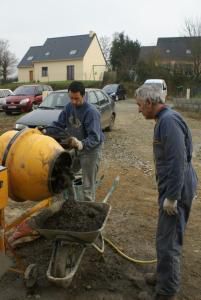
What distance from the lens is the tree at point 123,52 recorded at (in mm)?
51938

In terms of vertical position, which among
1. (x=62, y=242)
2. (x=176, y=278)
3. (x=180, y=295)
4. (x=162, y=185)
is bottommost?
(x=180, y=295)

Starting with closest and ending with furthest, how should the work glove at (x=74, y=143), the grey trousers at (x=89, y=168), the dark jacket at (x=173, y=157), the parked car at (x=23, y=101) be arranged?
the dark jacket at (x=173, y=157) < the work glove at (x=74, y=143) < the grey trousers at (x=89, y=168) < the parked car at (x=23, y=101)

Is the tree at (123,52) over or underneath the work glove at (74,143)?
over

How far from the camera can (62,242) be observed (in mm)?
4039

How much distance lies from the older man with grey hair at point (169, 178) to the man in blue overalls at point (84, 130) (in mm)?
1342

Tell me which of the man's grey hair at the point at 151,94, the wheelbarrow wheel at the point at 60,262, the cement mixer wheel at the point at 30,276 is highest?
the man's grey hair at the point at 151,94

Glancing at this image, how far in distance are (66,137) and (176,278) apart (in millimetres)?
1995

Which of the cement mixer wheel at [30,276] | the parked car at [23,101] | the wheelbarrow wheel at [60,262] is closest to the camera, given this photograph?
the wheelbarrow wheel at [60,262]

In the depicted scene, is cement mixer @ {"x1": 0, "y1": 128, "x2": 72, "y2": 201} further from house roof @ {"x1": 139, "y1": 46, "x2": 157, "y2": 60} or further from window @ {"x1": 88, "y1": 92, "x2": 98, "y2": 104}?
house roof @ {"x1": 139, "y1": 46, "x2": 157, "y2": 60}

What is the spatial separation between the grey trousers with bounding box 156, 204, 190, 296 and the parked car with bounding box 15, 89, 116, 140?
22.1 ft

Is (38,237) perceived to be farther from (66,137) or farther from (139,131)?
(139,131)

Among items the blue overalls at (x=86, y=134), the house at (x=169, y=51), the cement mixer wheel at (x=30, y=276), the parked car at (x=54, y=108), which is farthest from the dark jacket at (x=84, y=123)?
the house at (x=169, y=51)

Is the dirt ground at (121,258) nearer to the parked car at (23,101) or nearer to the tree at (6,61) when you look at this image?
the parked car at (23,101)

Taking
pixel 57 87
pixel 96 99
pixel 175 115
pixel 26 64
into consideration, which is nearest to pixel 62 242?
pixel 175 115
